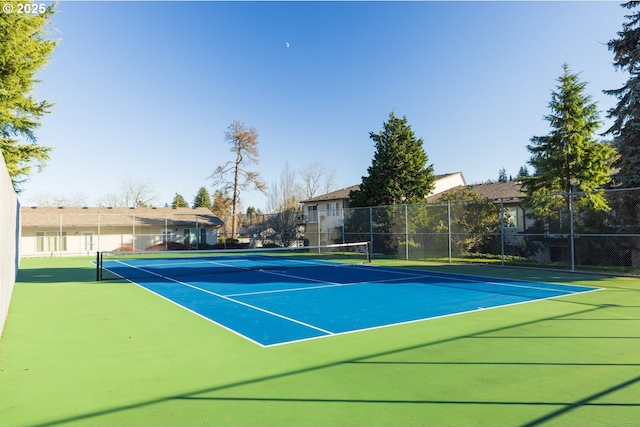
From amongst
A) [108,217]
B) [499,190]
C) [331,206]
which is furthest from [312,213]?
[108,217]

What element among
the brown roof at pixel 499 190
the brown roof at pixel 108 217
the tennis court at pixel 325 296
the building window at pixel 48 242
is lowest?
the tennis court at pixel 325 296

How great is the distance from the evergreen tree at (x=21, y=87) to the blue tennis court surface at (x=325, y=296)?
8372 mm

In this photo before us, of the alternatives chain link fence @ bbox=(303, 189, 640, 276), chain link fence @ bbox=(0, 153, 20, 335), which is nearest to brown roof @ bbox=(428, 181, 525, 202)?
chain link fence @ bbox=(303, 189, 640, 276)

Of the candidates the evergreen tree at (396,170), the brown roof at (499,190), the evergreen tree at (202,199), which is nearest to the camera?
the evergreen tree at (396,170)

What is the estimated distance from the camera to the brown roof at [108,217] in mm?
35562

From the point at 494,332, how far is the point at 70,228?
3772cm

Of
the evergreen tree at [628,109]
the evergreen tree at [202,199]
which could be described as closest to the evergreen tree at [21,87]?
the evergreen tree at [628,109]

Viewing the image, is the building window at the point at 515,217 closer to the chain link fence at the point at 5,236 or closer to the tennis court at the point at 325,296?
the tennis court at the point at 325,296

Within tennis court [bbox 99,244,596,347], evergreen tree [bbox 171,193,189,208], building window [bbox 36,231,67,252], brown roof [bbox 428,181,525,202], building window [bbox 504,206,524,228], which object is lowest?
tennis court [bbox 99,244,596,347]

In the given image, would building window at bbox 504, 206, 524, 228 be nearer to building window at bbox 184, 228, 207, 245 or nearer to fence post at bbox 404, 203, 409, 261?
fence post at bbox 404, 203, 409, 261

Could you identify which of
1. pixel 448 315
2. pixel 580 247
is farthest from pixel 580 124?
pixel 448 315

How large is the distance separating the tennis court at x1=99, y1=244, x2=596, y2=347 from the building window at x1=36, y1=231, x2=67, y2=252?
22539 mm

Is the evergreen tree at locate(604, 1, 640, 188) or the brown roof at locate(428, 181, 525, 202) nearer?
the evergreen tree at locate(604, 1, 640, 188)

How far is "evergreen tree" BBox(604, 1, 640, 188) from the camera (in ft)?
52.6
